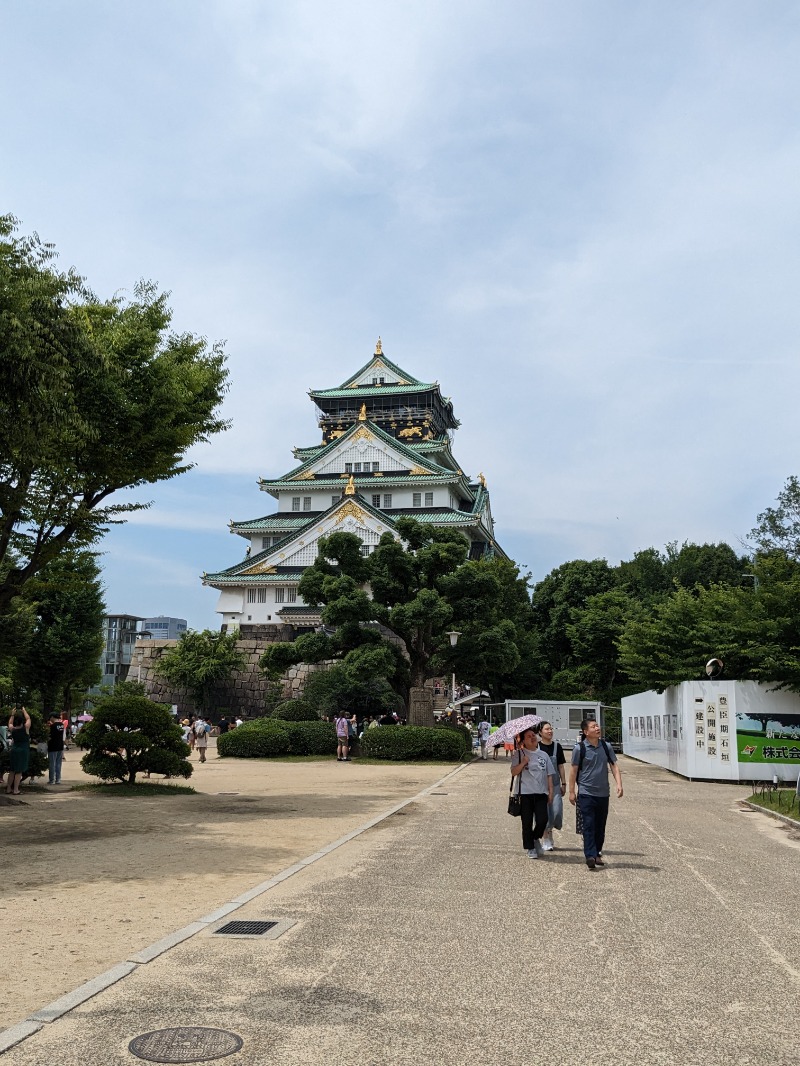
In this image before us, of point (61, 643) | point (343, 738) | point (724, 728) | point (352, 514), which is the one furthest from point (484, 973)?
point (352, 514)

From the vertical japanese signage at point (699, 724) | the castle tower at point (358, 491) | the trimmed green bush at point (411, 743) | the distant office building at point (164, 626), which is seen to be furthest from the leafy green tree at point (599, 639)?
the distant office building at point (164, 626)

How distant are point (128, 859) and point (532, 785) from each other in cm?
457

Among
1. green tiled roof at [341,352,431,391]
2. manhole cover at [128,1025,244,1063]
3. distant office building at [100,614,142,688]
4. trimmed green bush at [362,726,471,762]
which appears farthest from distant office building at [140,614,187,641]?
manhole cover at [128,1025,244,1063]

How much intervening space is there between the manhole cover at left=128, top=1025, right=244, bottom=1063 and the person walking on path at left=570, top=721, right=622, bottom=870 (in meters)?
5.84

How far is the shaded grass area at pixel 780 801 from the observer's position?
15555 millimetres

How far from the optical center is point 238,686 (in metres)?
47.0

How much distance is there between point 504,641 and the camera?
30516mm

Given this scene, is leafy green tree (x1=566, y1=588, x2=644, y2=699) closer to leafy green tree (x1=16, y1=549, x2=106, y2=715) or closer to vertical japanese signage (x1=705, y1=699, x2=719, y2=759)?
leafy green tree (x1=16, y1=549, x2=106, y2=715)

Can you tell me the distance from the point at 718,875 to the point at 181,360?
11672 millimetres

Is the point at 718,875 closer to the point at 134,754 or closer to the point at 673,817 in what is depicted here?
the point at 673,817

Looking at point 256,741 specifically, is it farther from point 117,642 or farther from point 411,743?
point 117,642

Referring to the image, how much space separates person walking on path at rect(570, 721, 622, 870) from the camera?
31.3ft

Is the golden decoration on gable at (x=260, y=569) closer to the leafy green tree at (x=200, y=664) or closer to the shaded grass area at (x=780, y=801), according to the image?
the leafy green tree at (x=200, y=664)

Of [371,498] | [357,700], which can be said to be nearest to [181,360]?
[357,700]
